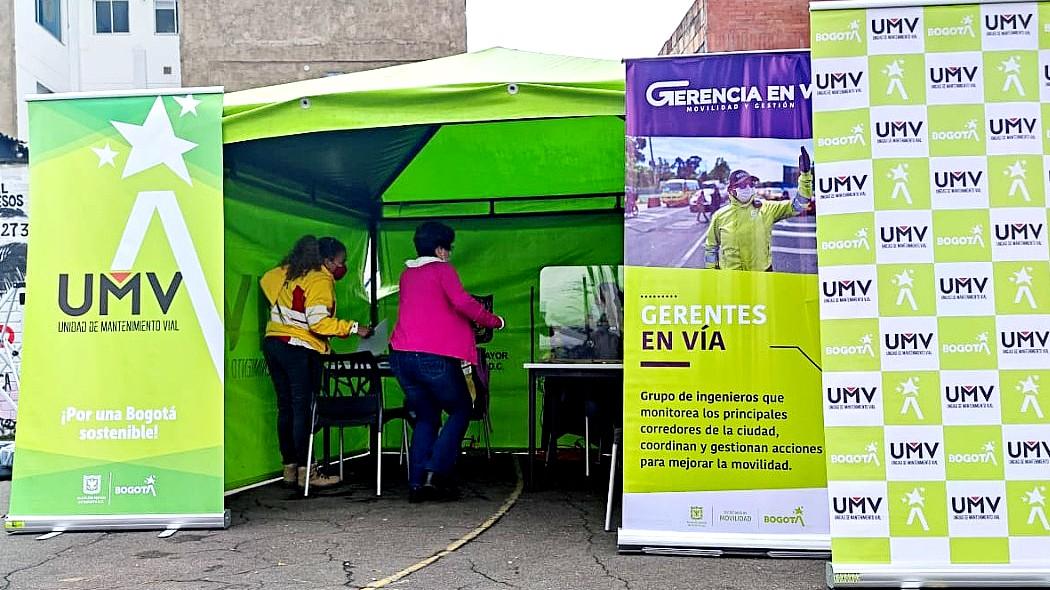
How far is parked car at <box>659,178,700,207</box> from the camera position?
205 inches

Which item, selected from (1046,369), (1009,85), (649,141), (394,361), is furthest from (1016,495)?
(394,361)

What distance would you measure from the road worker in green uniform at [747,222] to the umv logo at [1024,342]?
1.20 m

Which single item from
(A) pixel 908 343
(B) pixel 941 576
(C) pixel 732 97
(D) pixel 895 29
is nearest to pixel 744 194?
(C) pixel 732 97

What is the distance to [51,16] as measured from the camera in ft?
86.1

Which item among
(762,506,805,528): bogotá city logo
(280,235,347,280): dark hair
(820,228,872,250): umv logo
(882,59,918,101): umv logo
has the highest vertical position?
(882,59,918,101): umv logo

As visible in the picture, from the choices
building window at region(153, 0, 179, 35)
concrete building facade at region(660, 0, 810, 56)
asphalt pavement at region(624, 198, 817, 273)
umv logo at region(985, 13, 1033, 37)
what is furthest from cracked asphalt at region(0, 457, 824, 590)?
building window at region(153, 0, 179, 35)

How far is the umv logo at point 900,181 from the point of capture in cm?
434

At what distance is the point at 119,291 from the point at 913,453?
13.6ft

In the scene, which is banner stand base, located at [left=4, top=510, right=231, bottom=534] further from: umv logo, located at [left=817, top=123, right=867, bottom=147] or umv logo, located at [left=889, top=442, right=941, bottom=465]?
umv logo, located at [left=817, top=123, right=867, bottom=147]

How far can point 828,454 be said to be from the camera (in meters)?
4.29

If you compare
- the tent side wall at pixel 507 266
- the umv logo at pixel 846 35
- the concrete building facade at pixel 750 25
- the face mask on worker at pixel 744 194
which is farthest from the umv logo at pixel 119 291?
the concrete building facade at pixel 750 25

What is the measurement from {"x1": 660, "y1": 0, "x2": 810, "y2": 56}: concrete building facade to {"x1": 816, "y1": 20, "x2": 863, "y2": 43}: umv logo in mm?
9327

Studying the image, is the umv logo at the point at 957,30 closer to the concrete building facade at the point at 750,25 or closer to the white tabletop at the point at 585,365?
the white tabletop at the point at 585,365

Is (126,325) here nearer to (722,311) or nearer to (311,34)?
(722,311)
